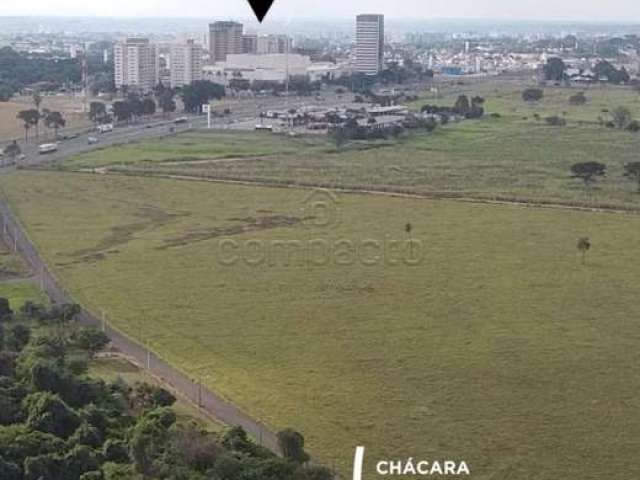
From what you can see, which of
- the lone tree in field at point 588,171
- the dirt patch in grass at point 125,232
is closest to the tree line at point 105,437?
the dirt patch in grass at point 125,232

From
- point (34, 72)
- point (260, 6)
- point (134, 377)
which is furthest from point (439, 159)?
point (34, 72)

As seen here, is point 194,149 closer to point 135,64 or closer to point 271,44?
point 135,64

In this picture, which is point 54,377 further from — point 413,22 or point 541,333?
point 413,22

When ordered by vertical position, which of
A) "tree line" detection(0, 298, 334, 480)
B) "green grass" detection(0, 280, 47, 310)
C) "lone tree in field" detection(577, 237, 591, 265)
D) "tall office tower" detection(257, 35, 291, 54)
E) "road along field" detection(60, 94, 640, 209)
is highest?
"tall office tower" detection(257, 35, 291, 54)

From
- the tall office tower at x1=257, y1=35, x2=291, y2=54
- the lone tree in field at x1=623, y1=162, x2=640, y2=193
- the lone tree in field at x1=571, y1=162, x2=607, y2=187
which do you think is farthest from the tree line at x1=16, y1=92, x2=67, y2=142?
the tall office tower at x1=257, y1=35, x2=291, y2=54

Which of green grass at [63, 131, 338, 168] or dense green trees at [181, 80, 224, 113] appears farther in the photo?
dense green trees at [181, 80, 224, 113]

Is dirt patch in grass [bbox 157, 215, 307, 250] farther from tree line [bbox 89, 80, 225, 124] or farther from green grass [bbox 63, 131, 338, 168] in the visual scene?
tree line [bbox 89, 80, 225, 124]

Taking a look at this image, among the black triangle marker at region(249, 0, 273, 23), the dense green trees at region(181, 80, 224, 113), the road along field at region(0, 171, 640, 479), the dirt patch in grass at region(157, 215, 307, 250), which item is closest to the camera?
the black triangle marker at region(249, 0, 273, 23)
